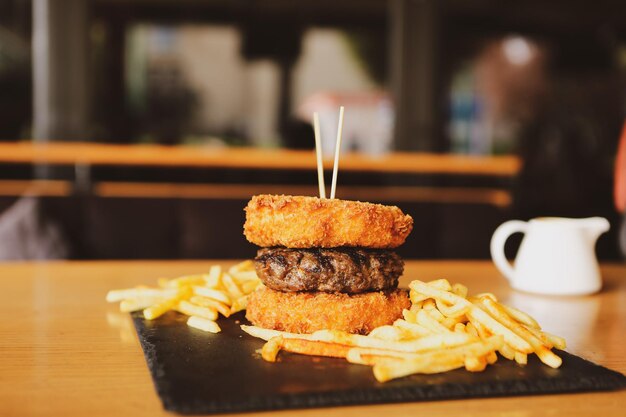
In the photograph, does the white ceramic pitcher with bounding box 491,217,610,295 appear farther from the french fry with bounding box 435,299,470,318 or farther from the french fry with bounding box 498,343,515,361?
the french fry with bounding box 498,343,515,361

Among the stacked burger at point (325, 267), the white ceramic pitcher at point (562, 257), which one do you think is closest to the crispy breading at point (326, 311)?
the stacked burger at point (325, 267)

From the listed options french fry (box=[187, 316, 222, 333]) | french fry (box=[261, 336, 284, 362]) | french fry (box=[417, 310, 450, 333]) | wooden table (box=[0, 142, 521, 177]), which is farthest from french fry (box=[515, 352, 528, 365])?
wooden table (box=[0, 142, 521, 177])

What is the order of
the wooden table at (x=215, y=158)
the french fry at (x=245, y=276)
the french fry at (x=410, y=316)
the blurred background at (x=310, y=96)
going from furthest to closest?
the blurred background at (x=310, y=96) < the wooden table at (x=215, y=158) < the french fry at (x=245, y=276) < the french fry at (x=410, y=316)

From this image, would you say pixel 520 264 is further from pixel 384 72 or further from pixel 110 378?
pixel 384 72

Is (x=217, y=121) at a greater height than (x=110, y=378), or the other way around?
(x=217, y=121)

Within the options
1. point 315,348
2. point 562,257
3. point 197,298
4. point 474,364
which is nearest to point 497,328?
point 474,364

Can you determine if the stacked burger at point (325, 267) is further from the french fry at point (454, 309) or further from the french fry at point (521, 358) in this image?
the french fry at point (521, 358)

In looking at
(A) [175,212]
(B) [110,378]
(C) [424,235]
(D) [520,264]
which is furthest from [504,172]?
(B) [110,378]
